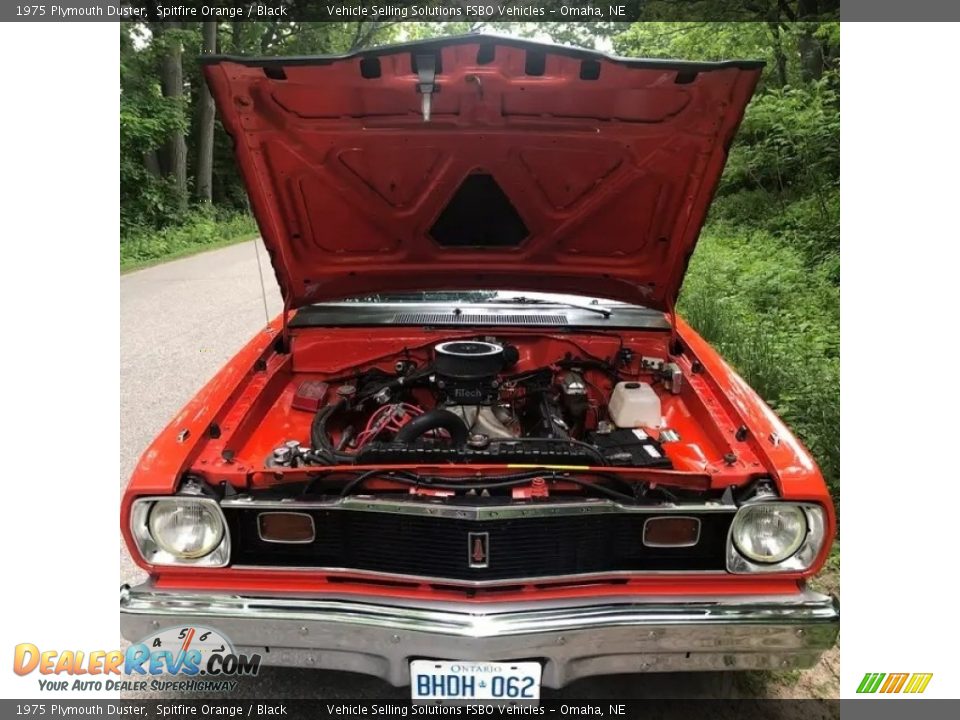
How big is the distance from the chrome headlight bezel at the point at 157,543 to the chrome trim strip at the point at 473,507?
10cm

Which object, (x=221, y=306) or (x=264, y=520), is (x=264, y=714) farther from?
(x=221, y=306)

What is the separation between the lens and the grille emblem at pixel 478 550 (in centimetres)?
187

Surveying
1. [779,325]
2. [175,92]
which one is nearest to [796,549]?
[779,325]

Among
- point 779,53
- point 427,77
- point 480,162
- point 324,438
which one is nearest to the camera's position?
point 427,77

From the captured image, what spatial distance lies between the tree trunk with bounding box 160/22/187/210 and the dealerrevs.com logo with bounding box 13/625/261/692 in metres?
14.6

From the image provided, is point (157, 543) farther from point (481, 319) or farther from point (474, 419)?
point (481, 319)

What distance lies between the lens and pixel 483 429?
2719 millimetres

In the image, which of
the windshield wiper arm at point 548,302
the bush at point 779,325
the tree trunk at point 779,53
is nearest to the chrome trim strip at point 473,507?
the windshield wiper arm at point 548,302

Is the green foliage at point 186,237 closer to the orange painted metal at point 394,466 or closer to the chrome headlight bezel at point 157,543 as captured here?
the orange painted metal at point 394,466

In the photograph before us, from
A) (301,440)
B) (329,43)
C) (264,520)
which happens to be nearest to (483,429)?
(301,440)

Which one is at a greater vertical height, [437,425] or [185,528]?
[437,425]

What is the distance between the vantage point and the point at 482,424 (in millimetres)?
2723

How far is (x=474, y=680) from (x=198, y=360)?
4.79m
